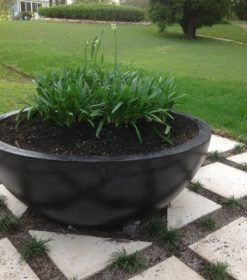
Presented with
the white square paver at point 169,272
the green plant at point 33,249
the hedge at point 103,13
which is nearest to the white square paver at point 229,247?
the white square paver at point 169,272

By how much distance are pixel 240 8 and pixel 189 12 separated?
1253 cm

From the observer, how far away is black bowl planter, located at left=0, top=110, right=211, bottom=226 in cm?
193

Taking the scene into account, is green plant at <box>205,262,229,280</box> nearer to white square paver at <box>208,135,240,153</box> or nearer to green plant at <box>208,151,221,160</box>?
green plant at <box>208,151,221,160</box>

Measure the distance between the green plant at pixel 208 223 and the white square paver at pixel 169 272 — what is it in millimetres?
418

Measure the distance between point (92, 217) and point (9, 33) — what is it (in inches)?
558

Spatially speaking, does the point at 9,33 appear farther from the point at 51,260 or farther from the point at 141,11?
the point at 51,260

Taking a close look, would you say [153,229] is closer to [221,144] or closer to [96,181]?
[96,181]

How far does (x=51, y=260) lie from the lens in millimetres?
2092

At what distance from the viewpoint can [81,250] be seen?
7.12ft

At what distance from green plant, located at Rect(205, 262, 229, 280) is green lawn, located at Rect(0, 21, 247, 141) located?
220cm

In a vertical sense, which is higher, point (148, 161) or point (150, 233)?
point (148, 161)

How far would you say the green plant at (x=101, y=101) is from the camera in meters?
2.19

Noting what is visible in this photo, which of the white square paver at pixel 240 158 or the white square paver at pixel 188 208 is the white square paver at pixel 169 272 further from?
the white square paver at pixel 240 158

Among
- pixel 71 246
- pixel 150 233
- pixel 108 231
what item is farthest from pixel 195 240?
pixel 71 246
